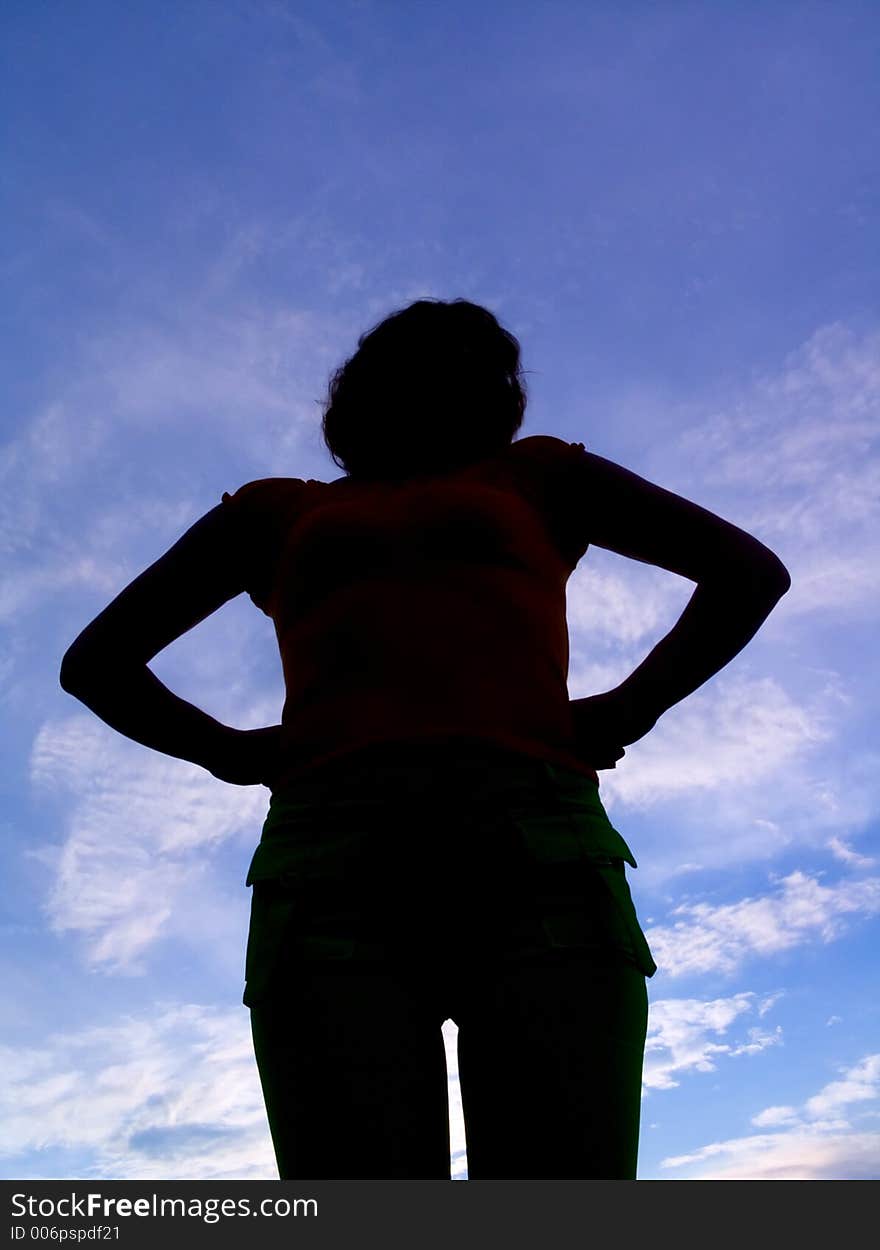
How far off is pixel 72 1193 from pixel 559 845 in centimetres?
147

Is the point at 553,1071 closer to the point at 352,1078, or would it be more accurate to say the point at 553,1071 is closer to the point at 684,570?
the point at 352,1078

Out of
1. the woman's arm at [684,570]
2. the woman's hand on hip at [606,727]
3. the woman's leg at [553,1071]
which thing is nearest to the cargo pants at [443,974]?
the woman's leg at [553,1071]

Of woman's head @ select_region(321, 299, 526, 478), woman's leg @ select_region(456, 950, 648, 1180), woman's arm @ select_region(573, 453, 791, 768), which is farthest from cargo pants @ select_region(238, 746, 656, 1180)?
woman's head @ select_region(321, 299, 526, 478)

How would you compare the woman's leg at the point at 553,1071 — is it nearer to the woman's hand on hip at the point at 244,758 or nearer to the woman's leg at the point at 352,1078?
the woman's leg at the point at 352,1078

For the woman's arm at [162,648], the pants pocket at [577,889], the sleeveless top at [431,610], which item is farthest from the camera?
the woman's arm at [162,648]

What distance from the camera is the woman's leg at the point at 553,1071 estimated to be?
1785 millimetres

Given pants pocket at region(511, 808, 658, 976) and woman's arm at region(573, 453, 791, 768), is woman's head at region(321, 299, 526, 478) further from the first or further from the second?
pants pocket at region(511, 808, 658, 976)

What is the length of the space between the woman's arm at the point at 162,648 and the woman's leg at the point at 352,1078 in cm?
85

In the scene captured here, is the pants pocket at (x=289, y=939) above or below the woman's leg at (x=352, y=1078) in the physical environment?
above

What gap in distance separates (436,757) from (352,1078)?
0.64m

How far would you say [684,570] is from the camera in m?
2.56

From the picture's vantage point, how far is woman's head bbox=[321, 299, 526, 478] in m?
2.71

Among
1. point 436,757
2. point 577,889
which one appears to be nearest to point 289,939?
point 436,757

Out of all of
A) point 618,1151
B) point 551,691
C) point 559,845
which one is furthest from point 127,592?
point 618,1151
